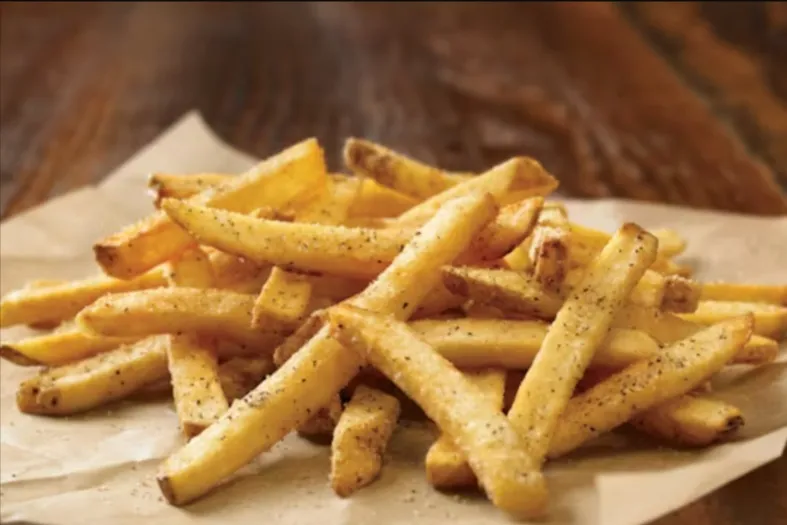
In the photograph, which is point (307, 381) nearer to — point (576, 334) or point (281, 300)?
point (281, 300)

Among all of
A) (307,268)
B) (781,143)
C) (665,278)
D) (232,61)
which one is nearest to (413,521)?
(307,268)

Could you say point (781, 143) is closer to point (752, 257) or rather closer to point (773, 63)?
point (752, 257)

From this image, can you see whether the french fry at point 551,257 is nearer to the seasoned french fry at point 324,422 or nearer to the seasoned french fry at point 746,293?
the seasoned french fry at point 324,422

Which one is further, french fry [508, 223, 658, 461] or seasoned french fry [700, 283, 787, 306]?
seasoned french fry [700, 283, 787, 306]

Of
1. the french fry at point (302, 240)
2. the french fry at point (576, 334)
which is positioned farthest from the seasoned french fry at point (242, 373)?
the french fry at point (576, 334)

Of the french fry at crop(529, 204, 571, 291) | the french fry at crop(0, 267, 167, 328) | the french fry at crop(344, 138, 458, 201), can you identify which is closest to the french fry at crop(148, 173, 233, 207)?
the french fry at crop(0, 267, 167, 328)

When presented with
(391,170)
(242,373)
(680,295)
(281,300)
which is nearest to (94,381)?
(242,373)

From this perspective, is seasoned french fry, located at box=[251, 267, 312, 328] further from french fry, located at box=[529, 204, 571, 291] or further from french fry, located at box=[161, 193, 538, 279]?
french fry, located at box=[529, 204, 571, 291]
